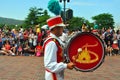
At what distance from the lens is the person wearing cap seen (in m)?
4.98

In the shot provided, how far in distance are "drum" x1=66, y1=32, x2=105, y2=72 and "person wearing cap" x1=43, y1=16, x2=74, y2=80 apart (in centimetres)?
13

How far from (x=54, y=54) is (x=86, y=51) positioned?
428mm

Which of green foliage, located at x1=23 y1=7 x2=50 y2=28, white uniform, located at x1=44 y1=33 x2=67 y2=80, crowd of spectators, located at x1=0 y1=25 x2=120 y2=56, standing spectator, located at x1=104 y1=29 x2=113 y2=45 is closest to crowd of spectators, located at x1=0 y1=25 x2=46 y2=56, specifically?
crowd of spectators, located at x1=0 y1=25 x2=120 y2=56

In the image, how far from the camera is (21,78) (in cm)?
1252

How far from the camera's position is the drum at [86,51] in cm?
506

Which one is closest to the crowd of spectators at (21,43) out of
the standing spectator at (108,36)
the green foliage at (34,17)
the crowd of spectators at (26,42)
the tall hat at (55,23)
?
the crowd of spectators at (26,42)

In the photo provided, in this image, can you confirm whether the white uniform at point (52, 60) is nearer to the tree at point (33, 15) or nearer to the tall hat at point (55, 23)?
the tall hat at point (55, 23)

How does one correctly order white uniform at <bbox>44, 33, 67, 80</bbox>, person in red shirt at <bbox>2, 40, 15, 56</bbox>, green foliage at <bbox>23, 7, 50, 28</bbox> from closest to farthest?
white uniform at <bbox>44, 33, 67, 80</bbox>, person in red shirt at <bbox>2, 40, 15, 56</bbox>, green foliage at <bbox>23, 7, 50, 28</bbox>

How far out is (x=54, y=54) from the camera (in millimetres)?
4992

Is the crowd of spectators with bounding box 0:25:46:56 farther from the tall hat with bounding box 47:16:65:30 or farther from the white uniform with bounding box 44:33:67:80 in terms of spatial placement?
the white uniform with bounding box 44:33:67:80

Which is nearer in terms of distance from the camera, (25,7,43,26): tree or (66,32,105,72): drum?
(66,32,105,72): drum

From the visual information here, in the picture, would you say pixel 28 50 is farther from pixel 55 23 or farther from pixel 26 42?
pixel 55 23

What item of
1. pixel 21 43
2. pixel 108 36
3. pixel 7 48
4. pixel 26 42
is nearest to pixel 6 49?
pixel 7 48

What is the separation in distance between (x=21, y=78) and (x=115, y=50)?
12362 millimetres
